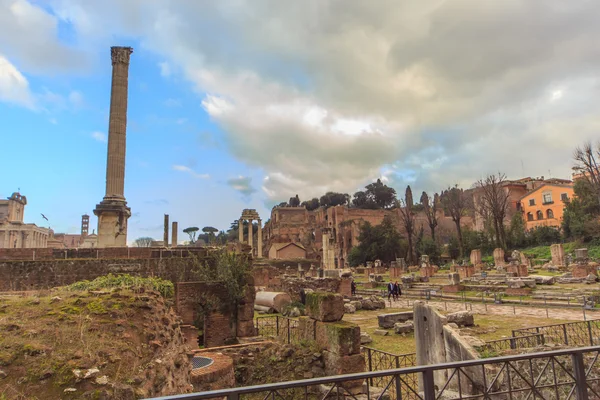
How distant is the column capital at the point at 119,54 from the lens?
74.6ft

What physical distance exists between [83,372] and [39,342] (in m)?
0.92

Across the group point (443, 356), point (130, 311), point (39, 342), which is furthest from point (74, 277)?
point (443, 356)

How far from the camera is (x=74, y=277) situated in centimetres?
1650

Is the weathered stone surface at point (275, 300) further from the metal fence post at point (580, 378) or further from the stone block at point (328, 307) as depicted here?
the metal fence post at point (580, 378)

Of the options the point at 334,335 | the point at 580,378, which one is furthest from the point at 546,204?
the point at 580,378

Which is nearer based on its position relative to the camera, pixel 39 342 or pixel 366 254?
pixel 39 342

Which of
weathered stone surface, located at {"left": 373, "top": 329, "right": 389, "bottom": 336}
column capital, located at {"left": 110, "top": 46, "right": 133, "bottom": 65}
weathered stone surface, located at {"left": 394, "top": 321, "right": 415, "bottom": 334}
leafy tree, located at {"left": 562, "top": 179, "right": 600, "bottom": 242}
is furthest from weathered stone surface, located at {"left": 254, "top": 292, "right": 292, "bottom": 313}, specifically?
leafy tree, located at {"left": 562, "top": 179, "right": 600, "bottom": 242}

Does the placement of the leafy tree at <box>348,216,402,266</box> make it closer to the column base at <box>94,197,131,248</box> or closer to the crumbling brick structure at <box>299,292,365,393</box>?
the column base at <box>94,197,131,248</box>

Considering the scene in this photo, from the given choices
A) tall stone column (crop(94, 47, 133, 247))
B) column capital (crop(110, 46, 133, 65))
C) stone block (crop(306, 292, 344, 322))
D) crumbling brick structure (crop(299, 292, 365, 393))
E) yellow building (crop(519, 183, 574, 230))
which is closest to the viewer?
crumbling brick structure (crop(299, 292, 365, 393))

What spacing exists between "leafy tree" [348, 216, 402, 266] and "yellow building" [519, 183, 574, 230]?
21.1 m

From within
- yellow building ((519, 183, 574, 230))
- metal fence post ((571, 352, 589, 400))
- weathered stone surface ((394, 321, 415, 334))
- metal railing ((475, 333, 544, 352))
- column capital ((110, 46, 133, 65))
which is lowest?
weathered stone surface ((394, 321, 415, 334))

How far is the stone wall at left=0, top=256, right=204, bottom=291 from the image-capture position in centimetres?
1591

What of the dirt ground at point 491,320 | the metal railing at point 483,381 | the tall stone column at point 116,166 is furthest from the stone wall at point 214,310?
the metal railing at point 483,381

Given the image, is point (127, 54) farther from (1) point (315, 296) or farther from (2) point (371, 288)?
(2) point (371, 288)
